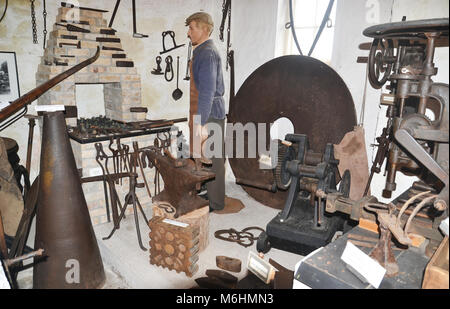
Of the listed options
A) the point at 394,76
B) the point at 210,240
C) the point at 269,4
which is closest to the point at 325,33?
the point at 269,4

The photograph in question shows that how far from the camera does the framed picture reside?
352 cm

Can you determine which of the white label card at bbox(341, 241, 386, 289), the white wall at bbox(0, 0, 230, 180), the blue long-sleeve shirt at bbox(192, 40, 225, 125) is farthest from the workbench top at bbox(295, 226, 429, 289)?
the white wall at bbox(0, 0, 230, 180)

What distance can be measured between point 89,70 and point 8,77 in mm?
812

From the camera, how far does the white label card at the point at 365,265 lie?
1.54 metres

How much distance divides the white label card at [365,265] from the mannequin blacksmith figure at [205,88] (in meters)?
2.08

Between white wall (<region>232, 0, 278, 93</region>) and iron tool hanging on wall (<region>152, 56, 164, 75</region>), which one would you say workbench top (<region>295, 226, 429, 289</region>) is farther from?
iron tool hanging on wall (<region>152, 56, 164, 75</region>)

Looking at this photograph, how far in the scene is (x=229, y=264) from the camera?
9.53 feet

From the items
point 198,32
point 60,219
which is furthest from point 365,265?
point 198,32

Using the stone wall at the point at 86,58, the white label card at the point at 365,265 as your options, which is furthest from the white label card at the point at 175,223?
the stone wall at the point at 86,58

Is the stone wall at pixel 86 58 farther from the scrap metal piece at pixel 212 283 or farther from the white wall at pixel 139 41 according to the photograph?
the scrap metal piece at pixel 212 283

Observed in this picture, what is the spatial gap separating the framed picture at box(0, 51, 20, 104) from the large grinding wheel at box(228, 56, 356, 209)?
2.57 metres

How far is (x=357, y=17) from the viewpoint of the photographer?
3.48 m

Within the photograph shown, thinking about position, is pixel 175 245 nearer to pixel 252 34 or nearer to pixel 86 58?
pixel 86 58
